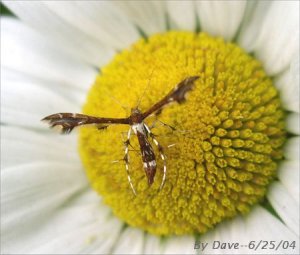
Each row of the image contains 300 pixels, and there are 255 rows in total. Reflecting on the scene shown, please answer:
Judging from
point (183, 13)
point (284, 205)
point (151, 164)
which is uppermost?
point (183, 13)

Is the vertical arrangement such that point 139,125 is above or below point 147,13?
below

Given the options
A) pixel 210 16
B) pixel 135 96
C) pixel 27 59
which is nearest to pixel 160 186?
pixel 135 96

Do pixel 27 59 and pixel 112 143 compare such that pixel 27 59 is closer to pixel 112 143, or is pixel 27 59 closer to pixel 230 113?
pixel 112 143

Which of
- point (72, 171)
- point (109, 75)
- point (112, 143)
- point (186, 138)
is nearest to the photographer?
point (186, 138)

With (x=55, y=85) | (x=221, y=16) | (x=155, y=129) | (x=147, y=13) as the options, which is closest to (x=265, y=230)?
(x=155, y=129)

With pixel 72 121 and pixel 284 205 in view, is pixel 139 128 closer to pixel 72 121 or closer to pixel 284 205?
pixel 72 121

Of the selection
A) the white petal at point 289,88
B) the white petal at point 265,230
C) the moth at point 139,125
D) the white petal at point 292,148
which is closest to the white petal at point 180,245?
the white petal at point 265,230

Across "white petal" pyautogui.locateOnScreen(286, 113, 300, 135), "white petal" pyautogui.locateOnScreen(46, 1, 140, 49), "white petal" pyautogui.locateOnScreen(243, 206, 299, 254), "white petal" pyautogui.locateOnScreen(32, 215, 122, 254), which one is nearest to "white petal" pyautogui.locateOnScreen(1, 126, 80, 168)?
"white petal" pyautogui.locateOnScreen(32, 215, 122, 254)
